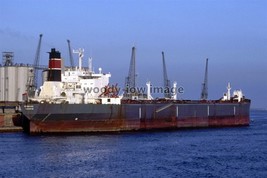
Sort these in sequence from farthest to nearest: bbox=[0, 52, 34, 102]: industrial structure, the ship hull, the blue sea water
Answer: bbox=[0, 52, 34, 102]: industrial structure → the ship hull → the blue sea water

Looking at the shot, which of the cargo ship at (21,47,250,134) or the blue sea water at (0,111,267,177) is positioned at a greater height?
the cargo ship at (21,47,250,134)

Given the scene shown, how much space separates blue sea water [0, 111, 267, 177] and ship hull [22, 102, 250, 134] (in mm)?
1592

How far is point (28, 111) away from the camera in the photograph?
46969 millimetres

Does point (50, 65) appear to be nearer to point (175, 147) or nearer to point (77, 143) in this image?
point (77, 143)

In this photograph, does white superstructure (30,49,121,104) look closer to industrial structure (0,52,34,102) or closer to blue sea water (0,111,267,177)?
blue sea water (0,111,267,177)

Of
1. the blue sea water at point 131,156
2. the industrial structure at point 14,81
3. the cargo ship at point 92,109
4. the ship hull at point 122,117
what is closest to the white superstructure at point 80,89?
the cargo ship at point 92,109

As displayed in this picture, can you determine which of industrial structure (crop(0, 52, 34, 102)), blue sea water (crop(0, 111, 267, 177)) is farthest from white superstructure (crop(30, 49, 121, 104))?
industrial structure (crop(0, 52, 34, 102))

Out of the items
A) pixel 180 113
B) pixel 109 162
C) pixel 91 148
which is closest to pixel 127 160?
pixel 109 162

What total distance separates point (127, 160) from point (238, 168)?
6.41 m

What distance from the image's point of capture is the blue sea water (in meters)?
31.8

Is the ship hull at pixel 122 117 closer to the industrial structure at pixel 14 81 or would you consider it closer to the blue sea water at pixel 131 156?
the blue sea water at pixel 131 156

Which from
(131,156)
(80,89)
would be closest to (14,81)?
(80,89)

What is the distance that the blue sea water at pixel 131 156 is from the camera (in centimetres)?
3175

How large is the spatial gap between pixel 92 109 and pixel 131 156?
12316 mm
